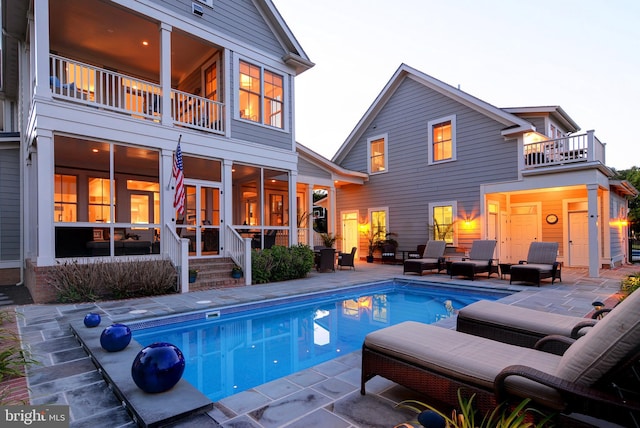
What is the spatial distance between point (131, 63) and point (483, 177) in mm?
12088

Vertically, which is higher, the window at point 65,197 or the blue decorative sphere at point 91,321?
the window at point 65,197

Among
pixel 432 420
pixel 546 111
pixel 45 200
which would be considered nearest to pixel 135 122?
pixel 45 200

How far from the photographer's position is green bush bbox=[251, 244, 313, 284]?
912 cm

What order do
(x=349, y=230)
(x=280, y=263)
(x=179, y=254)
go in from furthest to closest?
(x=349, y=230)
(x=280, y=263)
(x=179, y=254)

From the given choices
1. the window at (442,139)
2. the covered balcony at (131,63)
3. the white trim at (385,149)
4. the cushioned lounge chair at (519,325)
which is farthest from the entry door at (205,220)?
the window at (442,139)

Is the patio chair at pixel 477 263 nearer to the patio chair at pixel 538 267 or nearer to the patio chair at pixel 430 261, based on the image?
the patio chair at pixel 430 261

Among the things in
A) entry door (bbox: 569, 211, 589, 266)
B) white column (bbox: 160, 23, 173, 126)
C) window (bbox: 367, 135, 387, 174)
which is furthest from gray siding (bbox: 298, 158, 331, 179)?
entry door (bbox: 569, 211, 589, 266)

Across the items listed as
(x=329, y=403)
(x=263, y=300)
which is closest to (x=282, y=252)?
(x=263, y=300)

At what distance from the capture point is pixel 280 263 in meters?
9.55

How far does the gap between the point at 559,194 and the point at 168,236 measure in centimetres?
1319

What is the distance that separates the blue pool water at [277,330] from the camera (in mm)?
4105

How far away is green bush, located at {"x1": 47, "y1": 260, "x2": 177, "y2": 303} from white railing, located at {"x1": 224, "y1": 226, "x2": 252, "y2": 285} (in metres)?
1.78

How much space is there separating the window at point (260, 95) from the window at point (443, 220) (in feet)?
22.0

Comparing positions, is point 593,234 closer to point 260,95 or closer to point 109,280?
point 260,95
